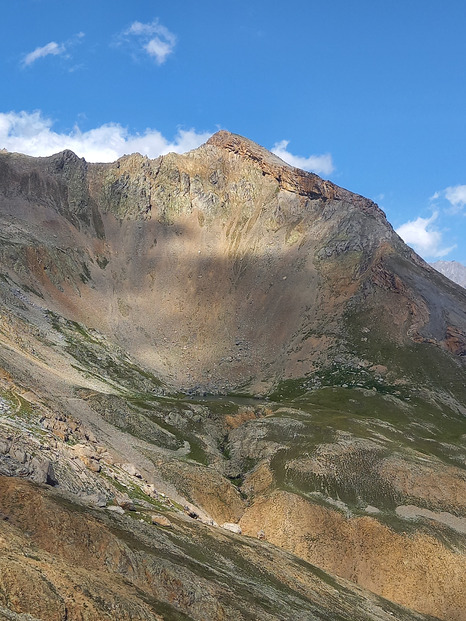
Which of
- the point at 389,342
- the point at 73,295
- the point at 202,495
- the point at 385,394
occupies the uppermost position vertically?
the point at 389,342

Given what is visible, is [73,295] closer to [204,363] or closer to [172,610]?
→ [204,363]

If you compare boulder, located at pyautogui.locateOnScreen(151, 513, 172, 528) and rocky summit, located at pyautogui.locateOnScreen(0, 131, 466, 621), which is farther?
boulder, located at pyautogui.locateOnScreen(151, 513, 172, 528)

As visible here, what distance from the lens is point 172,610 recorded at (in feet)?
111

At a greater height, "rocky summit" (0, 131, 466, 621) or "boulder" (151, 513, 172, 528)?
"rocky summit" (0, 131, 466, 621)

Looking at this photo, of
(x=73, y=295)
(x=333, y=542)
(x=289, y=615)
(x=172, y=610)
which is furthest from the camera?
(x=73, y=295)

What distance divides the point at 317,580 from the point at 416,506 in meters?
34.6

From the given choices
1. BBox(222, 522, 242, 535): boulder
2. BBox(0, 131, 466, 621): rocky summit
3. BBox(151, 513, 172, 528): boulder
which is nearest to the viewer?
BBox(0, 131, 466, 621): rocky summit

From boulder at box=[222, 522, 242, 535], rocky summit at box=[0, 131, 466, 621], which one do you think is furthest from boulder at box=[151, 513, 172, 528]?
boulder at box=[222, 522, 242, 535]

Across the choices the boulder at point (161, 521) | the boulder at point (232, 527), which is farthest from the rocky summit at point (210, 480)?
the boulder at point (232, 527)

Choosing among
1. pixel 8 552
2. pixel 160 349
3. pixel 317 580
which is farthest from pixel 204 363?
pixel 8 552

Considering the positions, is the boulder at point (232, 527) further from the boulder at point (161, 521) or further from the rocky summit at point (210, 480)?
the boulder at point (161, 521)

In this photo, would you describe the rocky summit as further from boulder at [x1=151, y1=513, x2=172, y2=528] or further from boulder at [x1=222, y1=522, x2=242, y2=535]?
boulder at [x1=222, y1=522, x2=242, y2=535]

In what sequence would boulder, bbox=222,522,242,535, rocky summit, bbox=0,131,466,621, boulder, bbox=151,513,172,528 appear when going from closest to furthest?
rocky summit, bbox=0,131,466,621 < boulder, bbox=151,513,172,528 < boulder, bbox=222,522,242,535

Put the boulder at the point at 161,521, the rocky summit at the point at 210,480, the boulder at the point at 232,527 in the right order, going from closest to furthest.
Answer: the rocky summit at the point at 210,480, the boulder at the point at 161,521, the boulder at the point at 232,527
